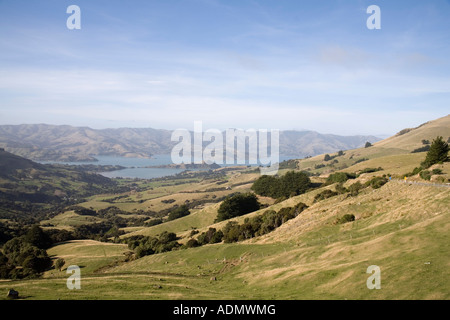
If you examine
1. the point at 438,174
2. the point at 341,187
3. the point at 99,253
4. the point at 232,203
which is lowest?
the point at 99,253

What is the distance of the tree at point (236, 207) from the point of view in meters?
84.0

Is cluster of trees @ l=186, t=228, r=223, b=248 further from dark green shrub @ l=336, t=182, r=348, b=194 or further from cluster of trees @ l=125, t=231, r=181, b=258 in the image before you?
dark green shrub @ l=336, t=182, r=348, b=194

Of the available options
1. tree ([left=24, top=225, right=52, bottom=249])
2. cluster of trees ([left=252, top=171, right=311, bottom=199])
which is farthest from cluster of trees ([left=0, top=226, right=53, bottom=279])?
cluster of trees ([left=252, top=171, right=311, bottom=199])

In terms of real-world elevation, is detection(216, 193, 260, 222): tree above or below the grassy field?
below

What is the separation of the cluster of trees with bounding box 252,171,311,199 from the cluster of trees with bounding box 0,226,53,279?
228ft

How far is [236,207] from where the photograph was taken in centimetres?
8581

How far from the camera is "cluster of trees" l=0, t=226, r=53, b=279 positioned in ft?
157

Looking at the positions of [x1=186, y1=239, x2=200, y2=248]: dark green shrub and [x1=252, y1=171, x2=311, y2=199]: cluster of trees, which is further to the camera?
[x1=252, y1=171, x2=311, y2=199]: cluster of trees

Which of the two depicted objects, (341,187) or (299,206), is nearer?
(299,206)

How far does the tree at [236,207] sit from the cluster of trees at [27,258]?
43506 mm
